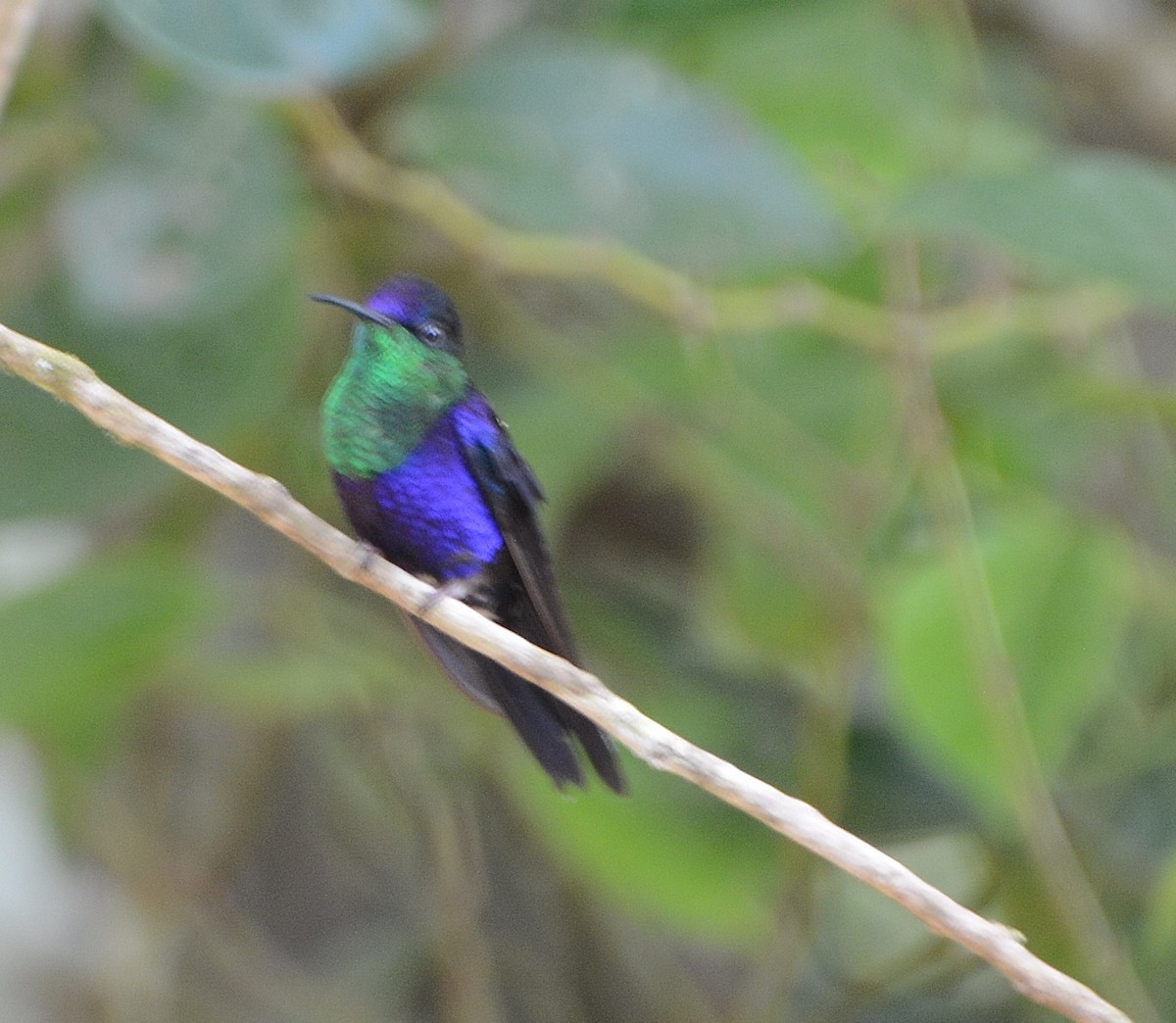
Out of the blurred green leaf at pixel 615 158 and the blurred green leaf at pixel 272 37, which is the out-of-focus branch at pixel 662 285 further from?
the blurred green leaf at pixel 272 37

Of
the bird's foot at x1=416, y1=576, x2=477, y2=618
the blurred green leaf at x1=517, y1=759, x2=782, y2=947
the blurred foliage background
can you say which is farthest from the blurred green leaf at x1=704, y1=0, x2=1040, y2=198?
the bird's foot at x1=416, y1=576, x2=477, y2=618

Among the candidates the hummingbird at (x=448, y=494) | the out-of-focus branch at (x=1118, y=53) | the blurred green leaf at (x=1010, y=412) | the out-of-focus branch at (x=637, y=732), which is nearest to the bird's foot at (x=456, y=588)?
the hummingbird at (x=448, y=494)

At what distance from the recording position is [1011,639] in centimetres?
170

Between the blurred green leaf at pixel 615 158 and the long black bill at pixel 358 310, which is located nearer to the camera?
the long black bill at pixel 358 310

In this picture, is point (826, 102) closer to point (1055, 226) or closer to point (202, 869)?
point (1055, 226)

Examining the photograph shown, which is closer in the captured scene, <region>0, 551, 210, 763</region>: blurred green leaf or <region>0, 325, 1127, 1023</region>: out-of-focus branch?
<region>0, 325, 1127, 1023</region>: out-of-focus branch

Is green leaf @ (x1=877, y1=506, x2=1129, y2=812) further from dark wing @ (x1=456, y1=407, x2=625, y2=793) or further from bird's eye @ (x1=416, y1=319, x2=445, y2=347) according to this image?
bird's eye @ (x1=416, y1=319, x2=445, y2=347)

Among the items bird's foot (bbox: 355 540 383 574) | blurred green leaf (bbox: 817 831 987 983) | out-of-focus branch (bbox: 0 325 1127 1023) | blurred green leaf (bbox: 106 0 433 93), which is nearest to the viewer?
out-of-focus branch (bbox: 0 325 1127 1023)

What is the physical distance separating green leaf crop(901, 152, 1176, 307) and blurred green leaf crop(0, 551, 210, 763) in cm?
79

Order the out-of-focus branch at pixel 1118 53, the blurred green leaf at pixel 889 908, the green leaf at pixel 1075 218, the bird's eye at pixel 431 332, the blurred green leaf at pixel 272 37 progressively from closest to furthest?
the bird's eye at pixel 431 332, the blurred green leaf at pixel 272 37, the green leaf at pixel 1075 218, the blurred green leaf at pixel 889 908, the out-of-focus branch at pixel 1118 53

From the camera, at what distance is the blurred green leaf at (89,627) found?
5.23 ft

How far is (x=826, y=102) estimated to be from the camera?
203cm

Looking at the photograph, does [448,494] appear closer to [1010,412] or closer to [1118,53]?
[1010,412]

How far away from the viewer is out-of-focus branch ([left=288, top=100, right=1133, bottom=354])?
1.66m
